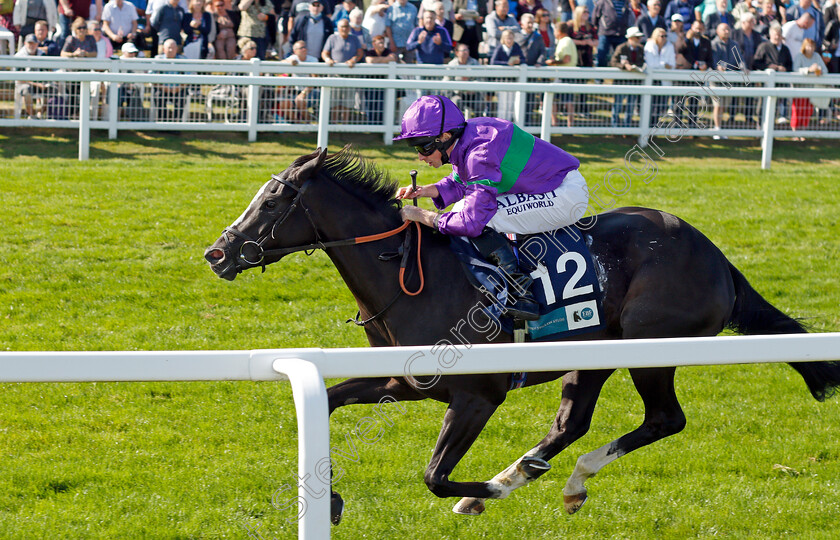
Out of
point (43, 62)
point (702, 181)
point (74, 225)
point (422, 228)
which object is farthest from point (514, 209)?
point (43, 62)

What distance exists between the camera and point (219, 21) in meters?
12.2

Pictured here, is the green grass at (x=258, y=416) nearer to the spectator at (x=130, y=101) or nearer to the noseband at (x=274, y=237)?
the noseband at (x=274, y=237)

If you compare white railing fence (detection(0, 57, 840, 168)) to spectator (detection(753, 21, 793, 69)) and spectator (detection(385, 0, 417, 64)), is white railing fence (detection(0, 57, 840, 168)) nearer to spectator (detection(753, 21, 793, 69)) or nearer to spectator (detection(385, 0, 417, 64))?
spectator (detection(385, 0, 417, 64))

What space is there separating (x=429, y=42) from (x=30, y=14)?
4630 millimetres

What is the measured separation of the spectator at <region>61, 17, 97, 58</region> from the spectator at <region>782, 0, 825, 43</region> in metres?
9.05

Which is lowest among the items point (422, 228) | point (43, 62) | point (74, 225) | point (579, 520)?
point (579, 520)

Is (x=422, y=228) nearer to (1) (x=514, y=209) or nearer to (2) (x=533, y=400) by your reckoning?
(1) (x=514, y=209)

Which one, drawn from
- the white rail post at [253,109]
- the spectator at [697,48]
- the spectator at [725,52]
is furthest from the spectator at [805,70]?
the white rail post at [253,109]

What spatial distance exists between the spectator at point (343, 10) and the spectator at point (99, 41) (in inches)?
108

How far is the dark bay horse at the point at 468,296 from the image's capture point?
13.7 feet

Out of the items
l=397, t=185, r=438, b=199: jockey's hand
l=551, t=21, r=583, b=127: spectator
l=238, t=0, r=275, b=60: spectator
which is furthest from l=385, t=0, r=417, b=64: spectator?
l=397, t=185, r=438, b=199: jockey's hand

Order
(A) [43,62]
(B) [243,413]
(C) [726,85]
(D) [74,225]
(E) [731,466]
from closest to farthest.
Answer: (E) [731,466] → (B) [243,413] → (D) [74,225] → (A) [43,62] → (C) [726,85]

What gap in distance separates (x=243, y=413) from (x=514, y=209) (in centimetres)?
194

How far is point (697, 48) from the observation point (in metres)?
13.4
